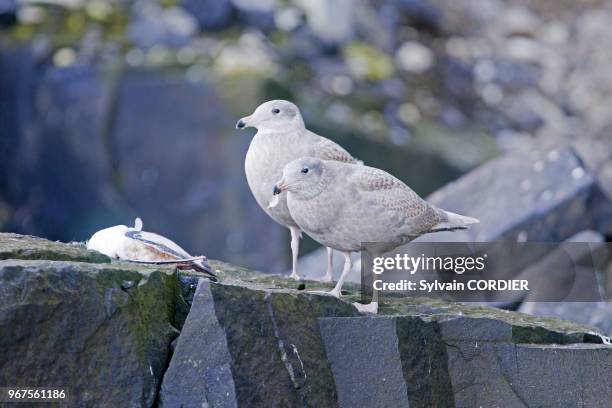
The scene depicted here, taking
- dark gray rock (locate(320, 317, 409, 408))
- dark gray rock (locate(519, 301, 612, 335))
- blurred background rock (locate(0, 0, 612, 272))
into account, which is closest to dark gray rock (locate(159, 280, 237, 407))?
dark gray rock (locate(320, 317, 409, 408))

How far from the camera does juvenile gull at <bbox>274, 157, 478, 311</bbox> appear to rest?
5.71m

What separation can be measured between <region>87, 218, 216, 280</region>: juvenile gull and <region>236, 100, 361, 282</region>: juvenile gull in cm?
73

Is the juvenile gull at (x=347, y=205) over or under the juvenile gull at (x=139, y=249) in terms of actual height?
over

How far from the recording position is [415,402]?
5.22 m

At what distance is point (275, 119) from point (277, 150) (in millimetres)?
237

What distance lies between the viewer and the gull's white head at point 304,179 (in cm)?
568

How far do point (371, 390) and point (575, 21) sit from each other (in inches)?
663

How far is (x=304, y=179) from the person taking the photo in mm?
5688

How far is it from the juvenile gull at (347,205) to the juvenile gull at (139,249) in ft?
2.10

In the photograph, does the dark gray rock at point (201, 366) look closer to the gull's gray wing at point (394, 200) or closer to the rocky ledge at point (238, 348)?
the rocky ledge at point (238, 348)

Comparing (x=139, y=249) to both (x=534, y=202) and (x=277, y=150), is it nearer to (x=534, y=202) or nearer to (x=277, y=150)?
(x=277, y=150)

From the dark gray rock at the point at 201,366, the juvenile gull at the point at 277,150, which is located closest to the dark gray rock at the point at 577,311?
the juvenile gull at the point at 277,150

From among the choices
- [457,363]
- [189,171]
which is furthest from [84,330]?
[189,171]

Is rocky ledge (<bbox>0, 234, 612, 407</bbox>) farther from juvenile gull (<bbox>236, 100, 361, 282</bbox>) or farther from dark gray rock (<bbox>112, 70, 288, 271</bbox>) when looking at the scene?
dark gray rock (<bbox>112, 70, 288, 271</bbox>)
